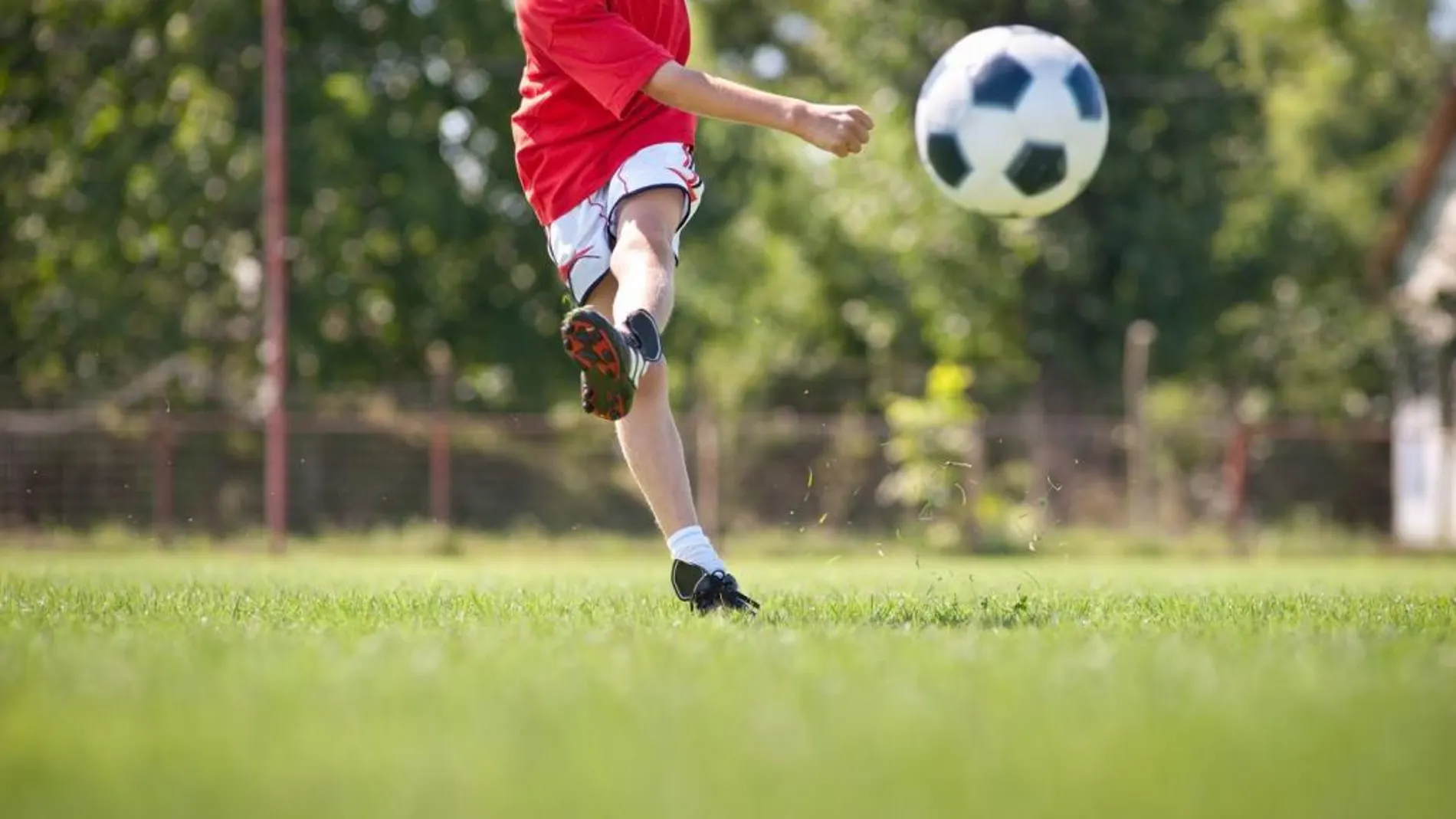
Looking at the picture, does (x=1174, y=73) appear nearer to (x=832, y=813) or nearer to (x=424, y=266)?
(x=424, y=266)

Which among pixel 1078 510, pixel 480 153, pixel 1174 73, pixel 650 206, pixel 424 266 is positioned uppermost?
pixel 1174 73

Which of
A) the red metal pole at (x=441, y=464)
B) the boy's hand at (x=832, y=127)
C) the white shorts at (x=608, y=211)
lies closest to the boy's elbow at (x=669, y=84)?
the white shorts at (x=608, y=211)

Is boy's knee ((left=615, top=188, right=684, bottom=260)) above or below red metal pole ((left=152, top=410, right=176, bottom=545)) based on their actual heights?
above

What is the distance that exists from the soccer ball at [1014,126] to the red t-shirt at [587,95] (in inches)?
60.3

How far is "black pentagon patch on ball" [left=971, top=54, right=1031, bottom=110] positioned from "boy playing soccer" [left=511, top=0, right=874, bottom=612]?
1597 millimetres

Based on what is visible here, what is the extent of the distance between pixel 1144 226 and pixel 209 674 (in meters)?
23.8

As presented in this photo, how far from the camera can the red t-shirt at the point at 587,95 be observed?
4.88m


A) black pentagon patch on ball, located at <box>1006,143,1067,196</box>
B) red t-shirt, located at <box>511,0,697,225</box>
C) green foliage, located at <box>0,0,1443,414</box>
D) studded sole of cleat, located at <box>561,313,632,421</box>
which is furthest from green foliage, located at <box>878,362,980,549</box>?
studded sole of cleat, located at <box>561,313,632,421</box>

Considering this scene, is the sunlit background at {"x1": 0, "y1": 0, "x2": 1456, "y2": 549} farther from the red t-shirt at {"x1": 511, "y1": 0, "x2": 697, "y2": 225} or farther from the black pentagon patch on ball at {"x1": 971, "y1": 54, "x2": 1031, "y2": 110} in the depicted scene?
the red t-shirt at {"x1": 511, "y1": 0, "x2": 697, "y2": 225}

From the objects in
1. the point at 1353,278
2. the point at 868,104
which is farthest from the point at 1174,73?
the point at 1353,278

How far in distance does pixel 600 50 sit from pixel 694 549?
4.56ft

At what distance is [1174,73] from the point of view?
2600 cm

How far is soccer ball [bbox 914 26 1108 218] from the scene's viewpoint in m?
6.48

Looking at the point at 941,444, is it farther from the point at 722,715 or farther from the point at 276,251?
the point at 722,715
